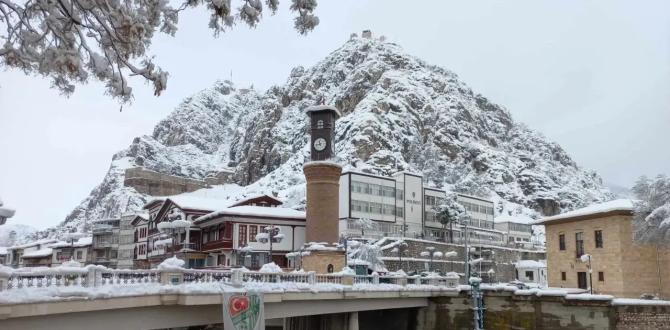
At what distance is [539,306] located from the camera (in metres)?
35.1

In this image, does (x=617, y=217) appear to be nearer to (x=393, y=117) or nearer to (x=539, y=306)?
(x=539, y=306)

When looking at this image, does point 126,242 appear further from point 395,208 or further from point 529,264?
point 529,264

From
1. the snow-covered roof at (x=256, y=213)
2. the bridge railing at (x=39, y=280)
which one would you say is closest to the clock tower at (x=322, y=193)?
the snow-covered roof at (x=256, y=213)

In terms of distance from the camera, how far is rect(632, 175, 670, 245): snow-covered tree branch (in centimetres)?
3238

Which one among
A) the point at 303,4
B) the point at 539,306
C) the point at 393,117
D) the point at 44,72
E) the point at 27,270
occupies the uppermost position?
the point at 393,117

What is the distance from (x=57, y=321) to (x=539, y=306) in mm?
28052

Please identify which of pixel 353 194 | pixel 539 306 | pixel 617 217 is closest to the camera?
pixel 539 306

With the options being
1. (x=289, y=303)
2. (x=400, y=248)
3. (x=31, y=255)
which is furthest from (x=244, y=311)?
(x=31, y=255)

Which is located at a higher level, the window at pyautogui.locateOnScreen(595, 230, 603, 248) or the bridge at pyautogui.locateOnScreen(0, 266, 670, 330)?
the window at pyautogui.locateOnScreen(595, 230, 603, 248)

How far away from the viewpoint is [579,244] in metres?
44.8

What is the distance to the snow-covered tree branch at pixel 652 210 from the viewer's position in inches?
1275

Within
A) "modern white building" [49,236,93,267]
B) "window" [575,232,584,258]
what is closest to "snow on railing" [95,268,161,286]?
"window" [575,232,584,258]

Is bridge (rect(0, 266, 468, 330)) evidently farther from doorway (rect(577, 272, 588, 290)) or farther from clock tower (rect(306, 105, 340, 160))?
doorway (rect(577, 272, 588, 290))

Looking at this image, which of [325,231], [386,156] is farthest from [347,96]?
[325,231]
